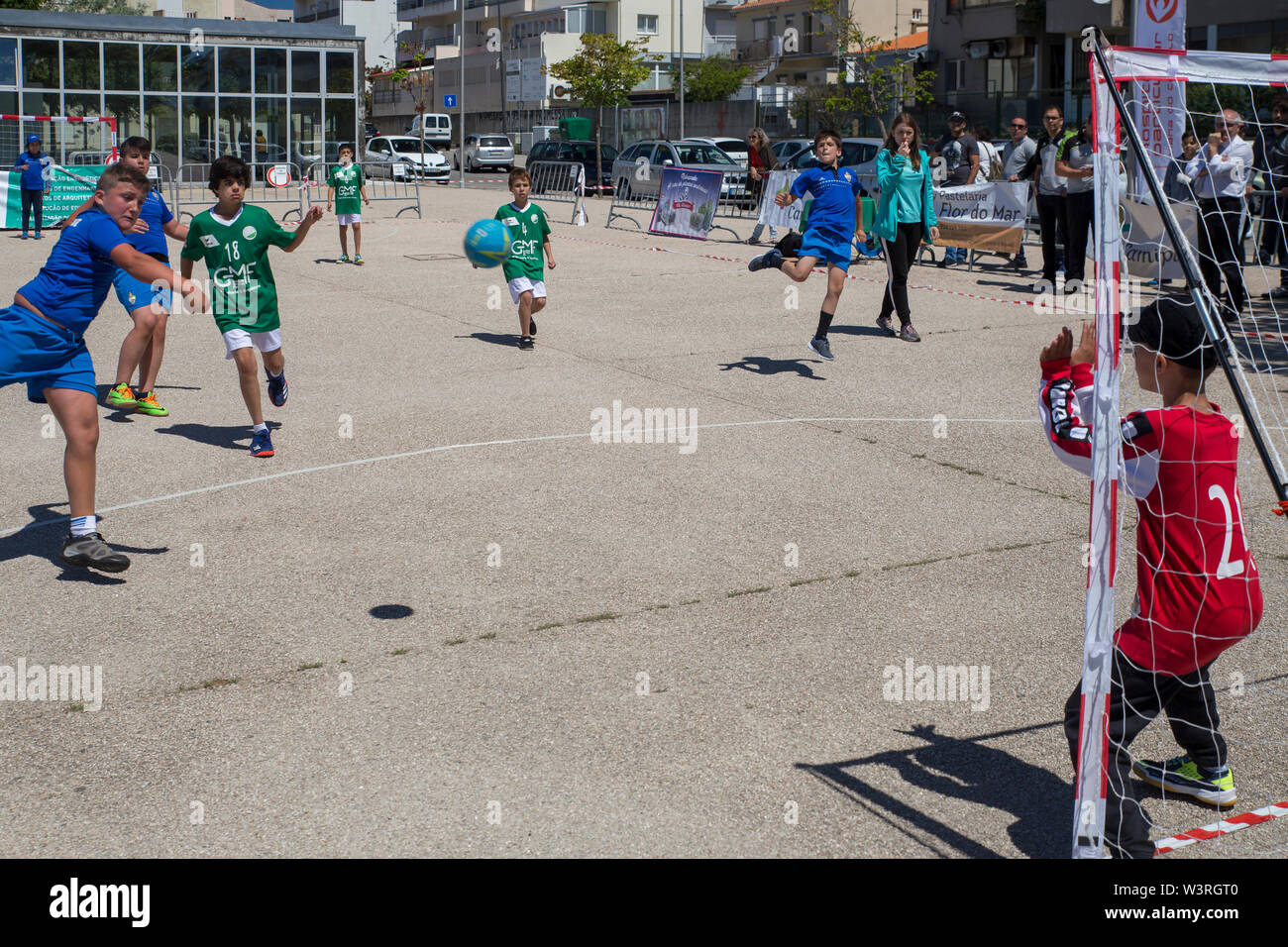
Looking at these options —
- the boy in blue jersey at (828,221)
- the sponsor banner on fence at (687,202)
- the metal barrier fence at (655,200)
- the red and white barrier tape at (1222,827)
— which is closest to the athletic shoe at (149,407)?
the boy in blue jersey at (828,221)

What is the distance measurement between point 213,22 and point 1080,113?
2472 cm

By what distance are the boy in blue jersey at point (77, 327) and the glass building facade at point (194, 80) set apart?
113ft

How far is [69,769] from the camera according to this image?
14.9ft

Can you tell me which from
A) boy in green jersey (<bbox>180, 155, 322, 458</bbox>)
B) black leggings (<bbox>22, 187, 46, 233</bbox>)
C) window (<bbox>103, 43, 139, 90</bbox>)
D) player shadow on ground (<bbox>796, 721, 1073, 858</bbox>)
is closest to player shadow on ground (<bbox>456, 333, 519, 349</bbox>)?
boy in green jersey (<bbox>180, 155, 322, 458</bbox>)

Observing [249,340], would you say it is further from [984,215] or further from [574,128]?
[574,128]

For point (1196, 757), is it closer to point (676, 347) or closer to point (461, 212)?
point (676, 347)

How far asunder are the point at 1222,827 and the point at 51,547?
5.72m

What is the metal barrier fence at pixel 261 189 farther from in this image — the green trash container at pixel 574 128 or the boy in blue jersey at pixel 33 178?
→ the green trash container at pixel 574 128

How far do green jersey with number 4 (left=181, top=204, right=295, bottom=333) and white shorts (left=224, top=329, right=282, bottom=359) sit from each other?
0.25 feet

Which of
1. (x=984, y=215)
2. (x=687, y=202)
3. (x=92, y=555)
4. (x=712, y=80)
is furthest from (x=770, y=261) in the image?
(x=712, y=80)

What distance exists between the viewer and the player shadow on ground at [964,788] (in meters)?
4.08

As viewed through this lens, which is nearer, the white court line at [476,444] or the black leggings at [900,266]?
the white court line at [476,444]

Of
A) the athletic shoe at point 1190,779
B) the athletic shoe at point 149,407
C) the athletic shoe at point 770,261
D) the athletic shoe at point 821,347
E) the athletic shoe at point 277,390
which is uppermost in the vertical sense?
the athletic shoe at point 770,261

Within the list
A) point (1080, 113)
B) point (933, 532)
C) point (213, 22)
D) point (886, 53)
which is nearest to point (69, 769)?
point (933, 532)
